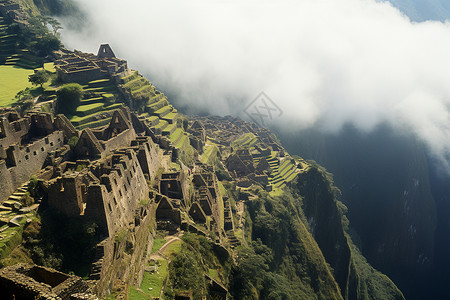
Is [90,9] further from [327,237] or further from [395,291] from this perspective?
[395,291]

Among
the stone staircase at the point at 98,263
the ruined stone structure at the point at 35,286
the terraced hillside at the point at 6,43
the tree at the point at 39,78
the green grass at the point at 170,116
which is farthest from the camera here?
the terraced hillside at the point at 6,43

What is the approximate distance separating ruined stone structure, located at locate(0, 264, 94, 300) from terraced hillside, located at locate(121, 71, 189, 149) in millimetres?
49196

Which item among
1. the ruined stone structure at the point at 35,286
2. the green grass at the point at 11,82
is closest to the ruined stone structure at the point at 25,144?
the ruined stone structure at the point at 35,286

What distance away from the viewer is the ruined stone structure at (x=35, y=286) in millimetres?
14203

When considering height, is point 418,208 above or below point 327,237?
above

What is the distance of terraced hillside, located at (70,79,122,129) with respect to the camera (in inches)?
2173

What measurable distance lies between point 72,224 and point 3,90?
153 feet

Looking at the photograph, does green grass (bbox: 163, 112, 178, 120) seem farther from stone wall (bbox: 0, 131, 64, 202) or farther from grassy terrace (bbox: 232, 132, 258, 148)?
grassy terrace (bbox: 232, 132, 258, 148)

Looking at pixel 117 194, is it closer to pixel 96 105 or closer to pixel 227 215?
pixel 227 215

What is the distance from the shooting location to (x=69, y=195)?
27328 millimetres

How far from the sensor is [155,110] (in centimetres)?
7356

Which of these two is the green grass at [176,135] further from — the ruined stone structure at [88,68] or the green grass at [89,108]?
the ruined stone structure at [88,68]

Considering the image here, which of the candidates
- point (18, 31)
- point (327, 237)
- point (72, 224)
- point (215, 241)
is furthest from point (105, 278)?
point (327, 237)

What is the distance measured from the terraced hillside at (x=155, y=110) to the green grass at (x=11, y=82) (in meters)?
18.0
